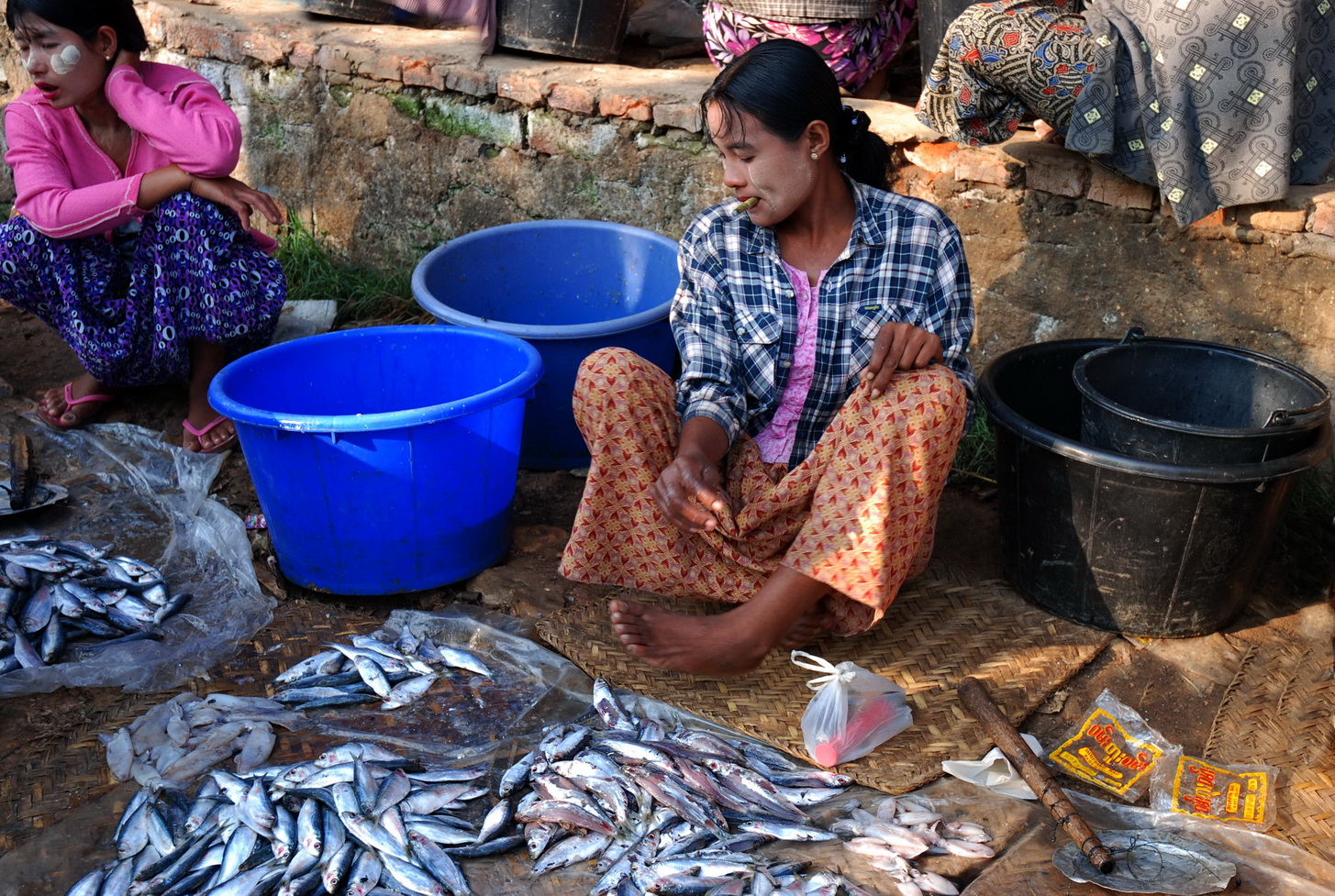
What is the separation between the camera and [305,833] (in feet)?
7.38

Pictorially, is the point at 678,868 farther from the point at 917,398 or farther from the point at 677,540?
the point at 917,398

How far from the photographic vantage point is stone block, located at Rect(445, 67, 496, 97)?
14.8 ft

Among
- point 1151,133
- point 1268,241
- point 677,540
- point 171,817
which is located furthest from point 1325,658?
point 171,817

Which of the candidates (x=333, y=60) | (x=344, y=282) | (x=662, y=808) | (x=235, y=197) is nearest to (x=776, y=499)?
(x=662, y=808)

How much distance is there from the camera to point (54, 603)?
116 inches

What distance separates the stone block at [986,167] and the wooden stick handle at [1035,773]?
1620 mm

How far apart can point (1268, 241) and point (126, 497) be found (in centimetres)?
343

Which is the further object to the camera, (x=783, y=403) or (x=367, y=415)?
(x=783, y=403)

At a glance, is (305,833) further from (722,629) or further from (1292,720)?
(1292,720)

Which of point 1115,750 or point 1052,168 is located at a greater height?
point 1052,168

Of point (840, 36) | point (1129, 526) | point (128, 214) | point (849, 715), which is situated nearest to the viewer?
point (849, 715)

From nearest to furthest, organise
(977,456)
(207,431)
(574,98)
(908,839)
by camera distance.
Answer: (908,839), (977,456), (207,431), (574,98)

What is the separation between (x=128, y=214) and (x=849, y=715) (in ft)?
8.61

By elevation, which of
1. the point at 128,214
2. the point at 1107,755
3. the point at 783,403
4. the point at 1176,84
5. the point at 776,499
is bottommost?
the point at 1107,755
